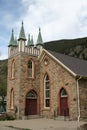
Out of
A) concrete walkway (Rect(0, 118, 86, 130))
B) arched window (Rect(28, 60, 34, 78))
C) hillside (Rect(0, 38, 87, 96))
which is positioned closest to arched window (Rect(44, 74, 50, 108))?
arched window (Rect(28, 60, 34, 78))

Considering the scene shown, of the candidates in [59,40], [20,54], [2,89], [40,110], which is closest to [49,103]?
[40,110]

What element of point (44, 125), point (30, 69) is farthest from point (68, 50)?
point (44, 125)

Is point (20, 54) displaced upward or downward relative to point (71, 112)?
upward

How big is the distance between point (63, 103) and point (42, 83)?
406 centimetres

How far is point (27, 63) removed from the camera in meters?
25.0

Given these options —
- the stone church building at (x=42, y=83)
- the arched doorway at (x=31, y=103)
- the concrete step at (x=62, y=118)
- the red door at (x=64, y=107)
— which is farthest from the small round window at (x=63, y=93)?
the arched doorway at (x=31, y=103)

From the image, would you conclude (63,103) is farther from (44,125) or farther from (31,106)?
(44,125)

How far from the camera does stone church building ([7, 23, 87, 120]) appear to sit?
20.9m

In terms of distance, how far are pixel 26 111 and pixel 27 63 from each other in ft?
16.8

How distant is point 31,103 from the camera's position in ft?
81.0

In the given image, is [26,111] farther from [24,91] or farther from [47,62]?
[47,62]

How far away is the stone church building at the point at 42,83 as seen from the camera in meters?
20.9

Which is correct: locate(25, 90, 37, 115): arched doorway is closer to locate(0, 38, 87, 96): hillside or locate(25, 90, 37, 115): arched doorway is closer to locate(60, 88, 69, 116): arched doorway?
locate(60, 88, 69, 116): arched doorway

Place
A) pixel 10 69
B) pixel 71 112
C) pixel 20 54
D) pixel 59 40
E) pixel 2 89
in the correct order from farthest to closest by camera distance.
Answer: pixel 59 40
pixel 2 89
pixel 10 69
pixel 20 54
pixel 71 112
